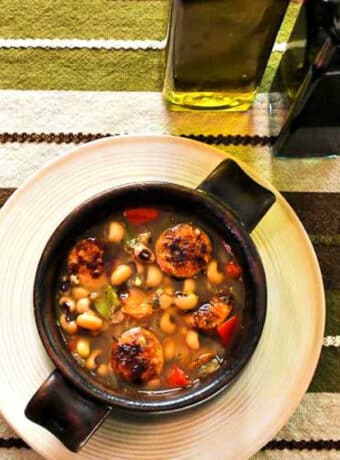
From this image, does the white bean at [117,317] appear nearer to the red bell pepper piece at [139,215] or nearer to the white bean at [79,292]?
the white bean at [79,292]

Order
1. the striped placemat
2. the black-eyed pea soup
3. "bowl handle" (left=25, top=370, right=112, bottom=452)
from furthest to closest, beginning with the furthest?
the striped placemat, the black-eyed pea soup, "bowl handle" (left=25, top=370, right=112, bottom=452)

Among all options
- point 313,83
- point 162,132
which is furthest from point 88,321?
point 313,83

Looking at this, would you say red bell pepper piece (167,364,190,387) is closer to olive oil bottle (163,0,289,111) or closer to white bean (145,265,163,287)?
white bean (145,265,163,287)

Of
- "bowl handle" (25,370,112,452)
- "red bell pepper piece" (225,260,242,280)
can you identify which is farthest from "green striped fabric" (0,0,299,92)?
"bowl handle" (25,370,112,452)

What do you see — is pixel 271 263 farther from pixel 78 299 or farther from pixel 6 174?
pixel 6 174

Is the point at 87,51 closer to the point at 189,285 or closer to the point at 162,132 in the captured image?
the point at 162,132
